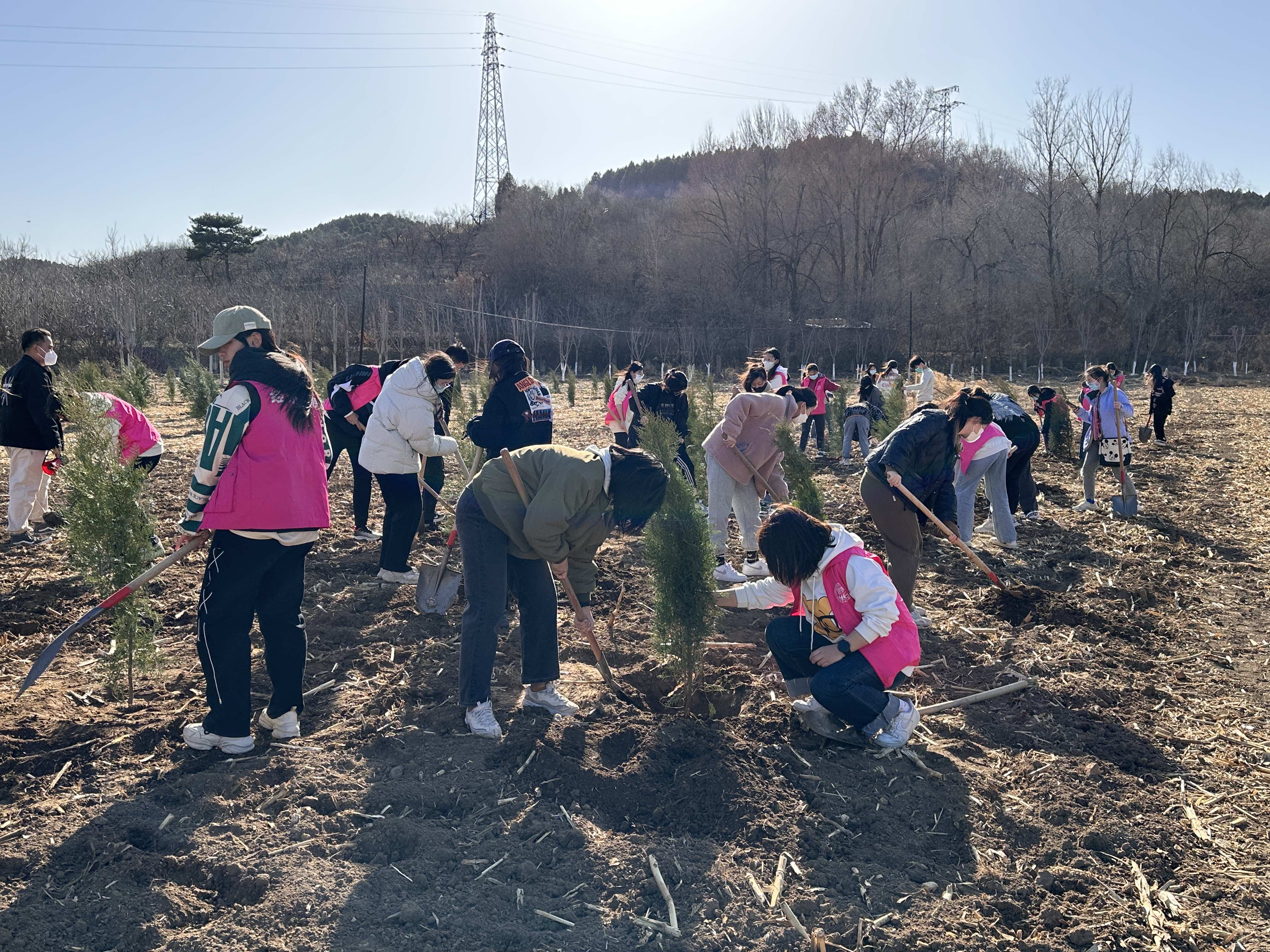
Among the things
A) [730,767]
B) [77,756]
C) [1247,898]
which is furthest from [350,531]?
[1247,898]

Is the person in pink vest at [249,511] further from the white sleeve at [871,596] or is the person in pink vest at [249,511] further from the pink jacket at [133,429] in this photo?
the pink jacket at [133,429]

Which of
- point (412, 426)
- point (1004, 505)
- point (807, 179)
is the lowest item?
point (1004, 505)

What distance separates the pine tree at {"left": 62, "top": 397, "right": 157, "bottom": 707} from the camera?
13.2 ft

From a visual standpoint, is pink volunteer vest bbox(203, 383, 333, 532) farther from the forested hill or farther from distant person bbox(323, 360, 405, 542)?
the forested hill

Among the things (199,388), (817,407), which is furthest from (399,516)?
(199,388)

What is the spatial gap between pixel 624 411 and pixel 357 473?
2864mm

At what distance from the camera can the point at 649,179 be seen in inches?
2886

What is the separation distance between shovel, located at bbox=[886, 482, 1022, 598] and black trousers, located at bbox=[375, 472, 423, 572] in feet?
10.7

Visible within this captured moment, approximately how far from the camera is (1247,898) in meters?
3.01

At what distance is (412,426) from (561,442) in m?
8.87

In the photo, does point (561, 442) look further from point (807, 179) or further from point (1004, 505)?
point (807, 179)

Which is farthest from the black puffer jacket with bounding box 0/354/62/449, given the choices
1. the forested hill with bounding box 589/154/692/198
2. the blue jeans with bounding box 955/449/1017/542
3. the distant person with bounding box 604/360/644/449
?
the forested hill with bounding box 589/154/692/198

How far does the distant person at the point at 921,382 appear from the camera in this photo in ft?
40.6

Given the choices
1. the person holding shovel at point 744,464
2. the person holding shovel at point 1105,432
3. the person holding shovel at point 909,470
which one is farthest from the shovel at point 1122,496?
the person holding shovel at point 909,470
